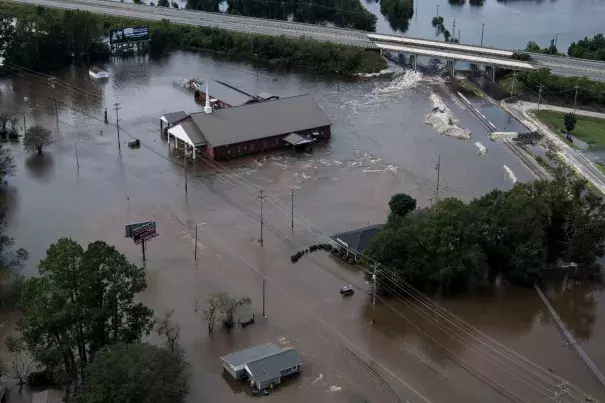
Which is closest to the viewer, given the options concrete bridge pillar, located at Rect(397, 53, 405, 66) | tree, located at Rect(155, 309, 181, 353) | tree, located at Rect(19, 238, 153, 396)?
tree, located at Rect(19, 238, 153, 396)

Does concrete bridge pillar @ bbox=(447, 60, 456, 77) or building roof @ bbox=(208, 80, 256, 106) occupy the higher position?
concrete bridge pillar @ bbox=(447, 60, 456, 77)

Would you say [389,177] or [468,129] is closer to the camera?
[389,177]

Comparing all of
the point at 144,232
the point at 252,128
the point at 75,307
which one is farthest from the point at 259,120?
the point at 75,307

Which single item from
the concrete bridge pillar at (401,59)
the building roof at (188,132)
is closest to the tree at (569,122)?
the concrete bridge pillar at (401,59)

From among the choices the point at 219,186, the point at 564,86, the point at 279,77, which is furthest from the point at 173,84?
the point at 564,86

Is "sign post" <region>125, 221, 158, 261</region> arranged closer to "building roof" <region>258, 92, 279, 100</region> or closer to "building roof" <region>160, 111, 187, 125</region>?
"building roof" <region>160, 111, 187, 125</region>

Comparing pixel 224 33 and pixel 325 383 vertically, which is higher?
pixel 224 33

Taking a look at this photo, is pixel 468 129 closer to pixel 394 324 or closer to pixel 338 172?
pixel 338 172

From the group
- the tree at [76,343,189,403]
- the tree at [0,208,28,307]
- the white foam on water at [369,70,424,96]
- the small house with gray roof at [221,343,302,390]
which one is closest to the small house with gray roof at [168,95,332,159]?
the white foam on water at [369,70,424,96]
